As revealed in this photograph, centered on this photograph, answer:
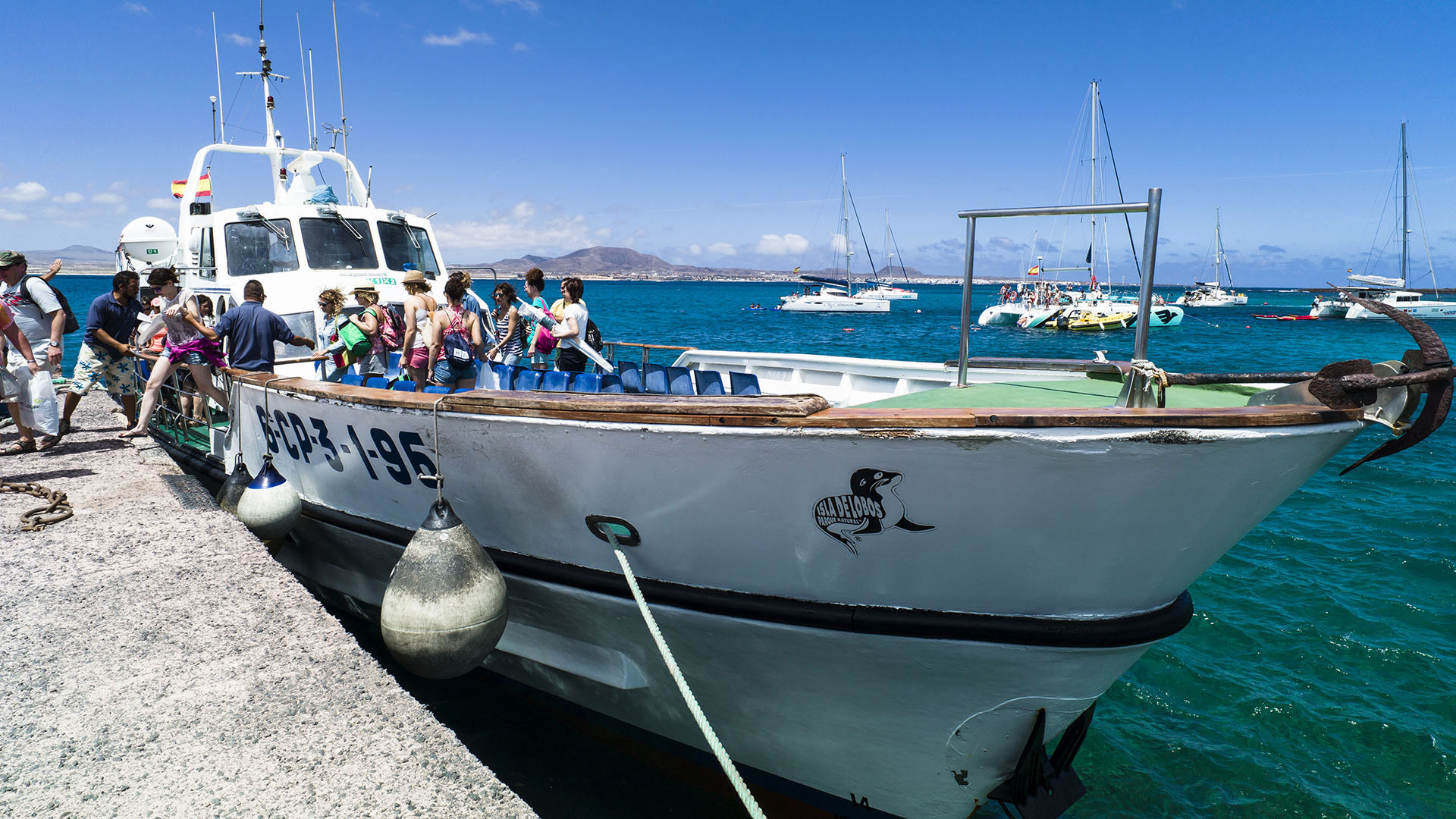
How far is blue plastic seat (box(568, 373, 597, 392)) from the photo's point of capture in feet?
14.5

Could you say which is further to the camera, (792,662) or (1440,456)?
(1440,456)

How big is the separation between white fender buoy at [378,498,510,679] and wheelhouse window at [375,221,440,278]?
5.31 metres

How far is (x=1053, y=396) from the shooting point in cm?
359

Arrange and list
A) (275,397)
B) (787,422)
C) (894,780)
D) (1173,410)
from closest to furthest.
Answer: (1173,410) < (787,422) < (894,780) < (275,397)

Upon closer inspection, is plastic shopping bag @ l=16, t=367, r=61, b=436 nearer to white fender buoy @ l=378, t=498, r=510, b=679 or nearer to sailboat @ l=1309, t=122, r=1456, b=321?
white fender buoy @ l=378, t=498, r=510, b=679

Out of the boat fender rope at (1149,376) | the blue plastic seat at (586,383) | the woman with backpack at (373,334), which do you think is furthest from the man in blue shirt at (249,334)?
the boat fender rope at (1149,376)

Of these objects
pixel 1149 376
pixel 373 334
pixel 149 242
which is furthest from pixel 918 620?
pixel 149 242

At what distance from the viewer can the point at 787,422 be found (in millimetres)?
2584

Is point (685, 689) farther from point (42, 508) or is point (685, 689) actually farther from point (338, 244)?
point (338, 244)

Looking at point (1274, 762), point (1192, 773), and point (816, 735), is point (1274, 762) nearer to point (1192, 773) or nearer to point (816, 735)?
point (1192, 773)

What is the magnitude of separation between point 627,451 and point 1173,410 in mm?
1883

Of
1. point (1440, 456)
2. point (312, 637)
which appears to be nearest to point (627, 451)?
point (312, 637)

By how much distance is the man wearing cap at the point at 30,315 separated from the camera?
6070 mm

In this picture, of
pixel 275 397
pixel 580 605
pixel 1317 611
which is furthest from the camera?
pixel 1317 611
